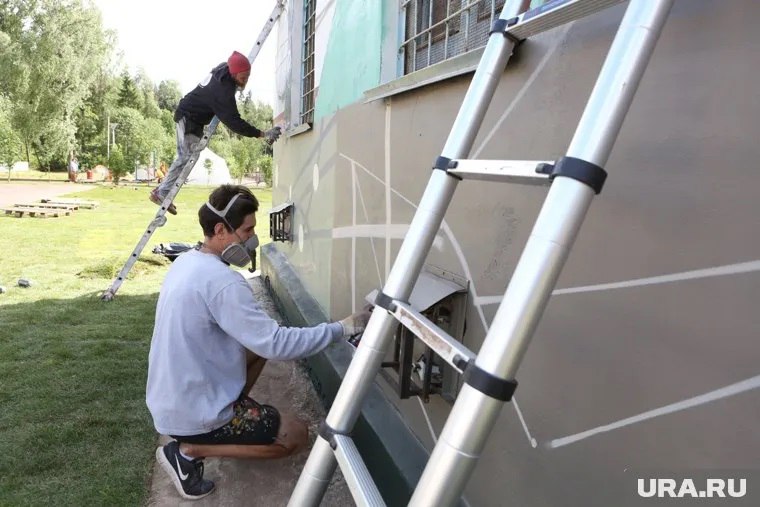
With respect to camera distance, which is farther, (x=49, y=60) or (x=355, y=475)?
(x=49, y=60)

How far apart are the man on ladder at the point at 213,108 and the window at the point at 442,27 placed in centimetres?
312

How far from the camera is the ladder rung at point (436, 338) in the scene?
123 centimetres

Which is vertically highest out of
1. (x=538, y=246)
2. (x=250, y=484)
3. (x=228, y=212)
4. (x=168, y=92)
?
(x=538, y=246)

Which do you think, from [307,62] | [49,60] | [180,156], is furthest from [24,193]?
[307,62]

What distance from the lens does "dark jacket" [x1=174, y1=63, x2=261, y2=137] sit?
577 cm

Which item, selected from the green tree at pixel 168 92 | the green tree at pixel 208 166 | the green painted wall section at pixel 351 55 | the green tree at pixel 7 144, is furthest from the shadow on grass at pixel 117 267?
the green tree at pixel 168 92

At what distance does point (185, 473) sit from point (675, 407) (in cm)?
254

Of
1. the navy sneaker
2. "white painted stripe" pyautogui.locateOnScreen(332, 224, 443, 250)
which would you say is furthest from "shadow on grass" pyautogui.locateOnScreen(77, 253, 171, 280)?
the navy sneaker

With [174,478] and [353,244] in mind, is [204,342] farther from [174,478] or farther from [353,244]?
[353,244]

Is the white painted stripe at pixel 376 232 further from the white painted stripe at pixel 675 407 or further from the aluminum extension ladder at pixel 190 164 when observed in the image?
the aluminum extension ladder at pixel 190 164

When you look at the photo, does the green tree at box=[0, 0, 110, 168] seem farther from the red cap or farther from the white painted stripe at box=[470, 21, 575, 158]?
the white painted stripe at box=[470, 21, 575, 158]

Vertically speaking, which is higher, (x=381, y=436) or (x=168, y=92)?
(x=168, y=92)

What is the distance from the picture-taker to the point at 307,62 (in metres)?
6.09

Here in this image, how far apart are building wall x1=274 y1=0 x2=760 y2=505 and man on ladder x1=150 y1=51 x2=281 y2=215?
3964 millimetres
